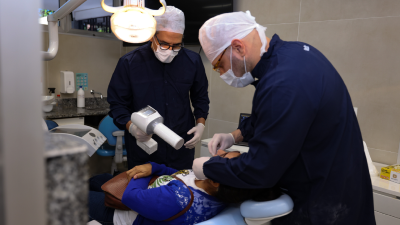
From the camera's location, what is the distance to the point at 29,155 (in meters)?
0.26

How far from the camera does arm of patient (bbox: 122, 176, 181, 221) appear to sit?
1257 mm

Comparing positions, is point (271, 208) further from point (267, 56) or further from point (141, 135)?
point (141, 135)

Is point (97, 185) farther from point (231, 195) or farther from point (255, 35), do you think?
point (255, 35)

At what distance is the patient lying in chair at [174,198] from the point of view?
4.12ft

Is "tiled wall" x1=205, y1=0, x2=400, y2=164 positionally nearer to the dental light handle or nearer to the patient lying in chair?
the patient lying in chair

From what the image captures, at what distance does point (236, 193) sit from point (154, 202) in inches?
14.5

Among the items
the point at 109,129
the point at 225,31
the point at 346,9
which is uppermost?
the point at 346,9

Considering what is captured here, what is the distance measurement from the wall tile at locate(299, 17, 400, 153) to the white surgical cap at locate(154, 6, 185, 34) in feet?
4.59

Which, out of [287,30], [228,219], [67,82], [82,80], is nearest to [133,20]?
[228,219]

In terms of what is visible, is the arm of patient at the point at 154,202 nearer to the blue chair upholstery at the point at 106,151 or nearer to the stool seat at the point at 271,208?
the stool seat at the point at 271,208

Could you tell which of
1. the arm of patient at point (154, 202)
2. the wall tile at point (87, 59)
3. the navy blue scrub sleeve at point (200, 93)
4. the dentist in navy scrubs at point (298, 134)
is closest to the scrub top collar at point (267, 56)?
the dentist in navy scrubs at point (298, 134)

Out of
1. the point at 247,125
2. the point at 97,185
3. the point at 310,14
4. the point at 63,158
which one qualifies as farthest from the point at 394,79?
the point at 63,158

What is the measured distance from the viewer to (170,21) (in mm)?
1763

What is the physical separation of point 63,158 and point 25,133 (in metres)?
0.05
